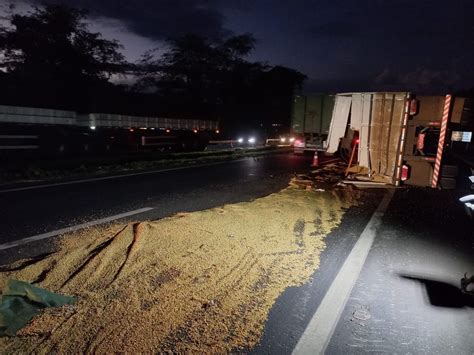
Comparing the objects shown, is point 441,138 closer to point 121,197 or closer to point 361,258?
point 361,258

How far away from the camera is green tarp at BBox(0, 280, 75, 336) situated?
2.84 metres

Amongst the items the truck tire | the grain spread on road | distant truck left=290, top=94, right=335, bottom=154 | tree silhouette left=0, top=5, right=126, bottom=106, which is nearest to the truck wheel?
the truck tire

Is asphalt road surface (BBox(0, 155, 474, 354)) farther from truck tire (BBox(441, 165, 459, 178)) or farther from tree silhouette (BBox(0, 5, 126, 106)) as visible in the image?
tree silhouette (BBox(0, 5, 126, 106))

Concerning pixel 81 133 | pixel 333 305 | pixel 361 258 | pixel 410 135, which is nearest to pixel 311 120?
pixel 410 135

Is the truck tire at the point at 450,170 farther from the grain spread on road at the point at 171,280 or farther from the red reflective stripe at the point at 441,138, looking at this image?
the grain spread on road at the point at 171,280

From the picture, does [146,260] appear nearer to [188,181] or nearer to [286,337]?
[286,337]

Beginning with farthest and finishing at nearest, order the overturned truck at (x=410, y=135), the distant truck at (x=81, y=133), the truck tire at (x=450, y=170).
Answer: the distant truck at (x=81, y=133), the truck tire at (x=450, y=170), the overturned truck at (x=410, y=135)

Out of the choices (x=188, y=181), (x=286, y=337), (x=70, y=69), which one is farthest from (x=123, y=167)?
(x=70, y=69)

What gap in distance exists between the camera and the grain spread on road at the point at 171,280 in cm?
277

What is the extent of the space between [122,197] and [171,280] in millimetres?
4635

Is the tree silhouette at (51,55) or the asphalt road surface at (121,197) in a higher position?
the tree silhouette at (51,55)

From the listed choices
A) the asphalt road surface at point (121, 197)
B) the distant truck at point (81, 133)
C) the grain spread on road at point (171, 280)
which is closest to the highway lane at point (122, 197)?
the asphalt road surface at point (121, 197)

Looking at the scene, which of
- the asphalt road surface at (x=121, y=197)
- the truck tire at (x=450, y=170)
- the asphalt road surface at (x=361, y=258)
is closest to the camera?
the asphalt road surface at (x=361, y=258)

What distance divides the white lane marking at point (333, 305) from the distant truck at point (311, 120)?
1524 centimetres
